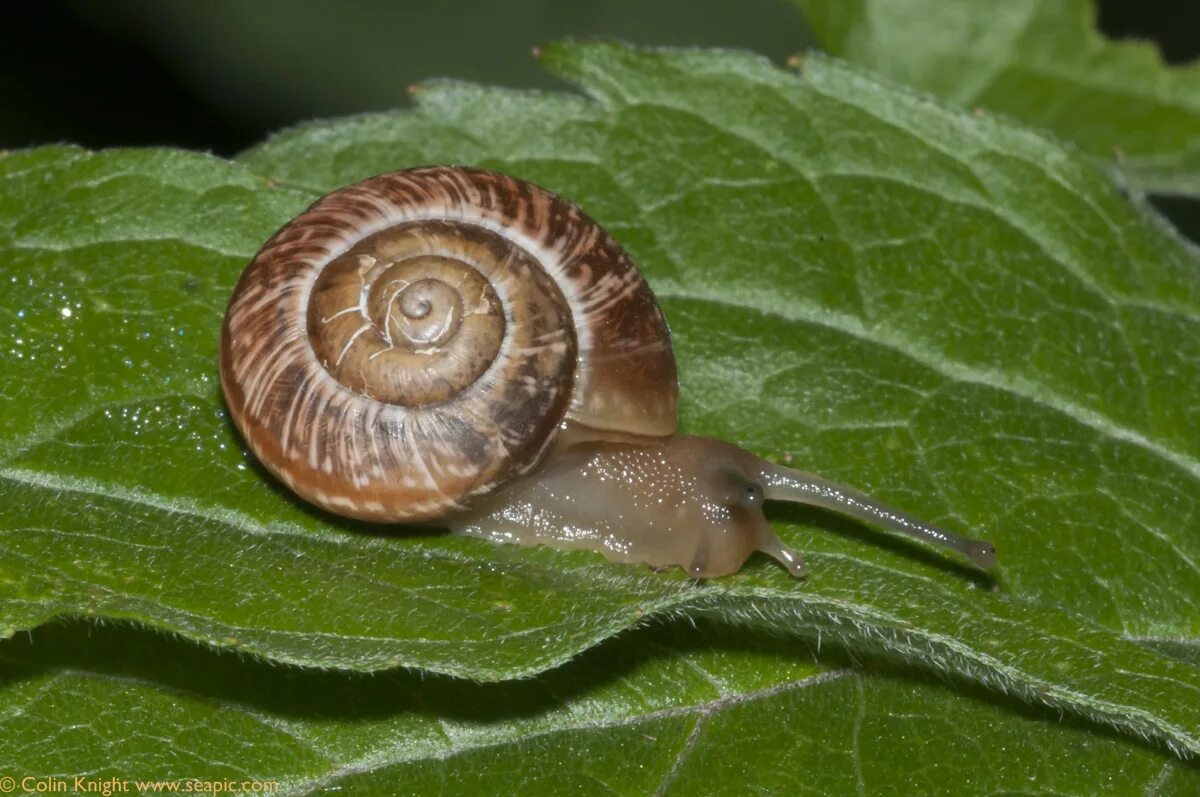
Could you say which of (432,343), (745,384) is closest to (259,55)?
(432,343)

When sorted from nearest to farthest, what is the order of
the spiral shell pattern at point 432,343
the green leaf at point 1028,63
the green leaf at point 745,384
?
1. the green leaf at point 745,384
2. the spiral shell pattern at point 432,343
3. the green leaf at point 1028,63

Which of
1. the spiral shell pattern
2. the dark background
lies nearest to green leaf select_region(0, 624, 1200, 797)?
the spiral shell pattern

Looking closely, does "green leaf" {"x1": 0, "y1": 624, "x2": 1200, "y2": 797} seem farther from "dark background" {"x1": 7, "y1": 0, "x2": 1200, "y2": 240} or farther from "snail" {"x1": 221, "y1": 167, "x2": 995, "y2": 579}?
"dark background" {"x1": 7, "y1": 0, "x2": 1200, "y2": 240}

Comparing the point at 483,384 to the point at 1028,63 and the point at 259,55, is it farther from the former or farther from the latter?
the point at 259,55

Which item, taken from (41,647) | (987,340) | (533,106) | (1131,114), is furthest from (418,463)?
(1131,114)

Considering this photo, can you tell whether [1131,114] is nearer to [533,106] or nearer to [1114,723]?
[533,106]

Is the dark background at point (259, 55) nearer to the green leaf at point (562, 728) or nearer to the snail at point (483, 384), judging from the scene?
the snail at point (483, 384)

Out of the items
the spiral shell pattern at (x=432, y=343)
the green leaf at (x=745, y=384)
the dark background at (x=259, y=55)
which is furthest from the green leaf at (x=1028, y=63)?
the spiral shell pattern at (x=432, y=343)
